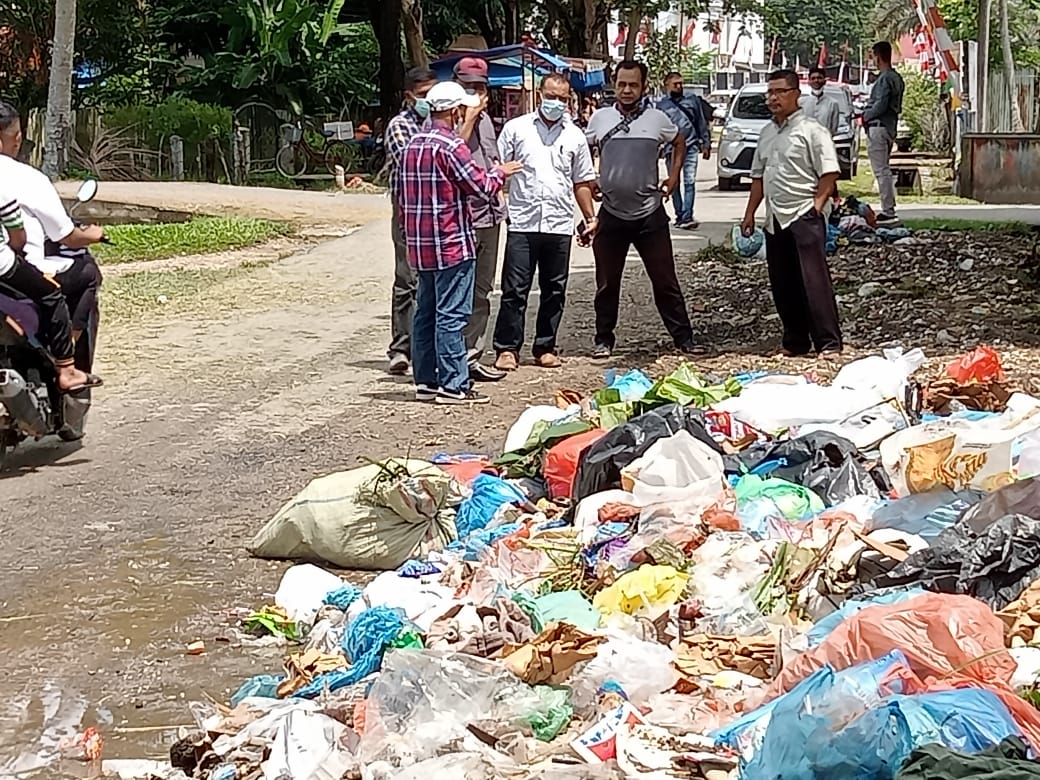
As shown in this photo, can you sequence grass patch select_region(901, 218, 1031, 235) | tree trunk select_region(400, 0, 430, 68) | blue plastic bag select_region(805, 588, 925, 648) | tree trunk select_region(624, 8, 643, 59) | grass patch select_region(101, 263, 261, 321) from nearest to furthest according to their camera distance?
blue plastic bag select_region(805, 588, 925, 648)
grass patch select_region(101, 263, 261, 321)
grass patch select_region(901, 218, 1031, 235)
tree trunk select_region(400, 0, 430, 68)
tree trunk select_region(624, 8, 643, 59)

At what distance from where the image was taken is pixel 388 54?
29359mm

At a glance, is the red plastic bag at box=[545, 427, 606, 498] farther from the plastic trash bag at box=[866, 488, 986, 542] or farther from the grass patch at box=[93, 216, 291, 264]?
the grass patch at box=[93, 216, 291, 264]

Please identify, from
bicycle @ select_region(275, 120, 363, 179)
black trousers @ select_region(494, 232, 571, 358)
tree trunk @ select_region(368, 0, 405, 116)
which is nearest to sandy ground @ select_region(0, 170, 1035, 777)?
black trousers @ select_region(494, 232, 571, 358)

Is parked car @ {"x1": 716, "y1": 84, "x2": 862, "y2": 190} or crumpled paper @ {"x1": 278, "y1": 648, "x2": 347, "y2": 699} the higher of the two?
parked car @ {"x1": 716, "y1": 84, "x2": 862, "y2": 190}

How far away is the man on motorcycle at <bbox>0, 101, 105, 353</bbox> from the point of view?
7156 mm

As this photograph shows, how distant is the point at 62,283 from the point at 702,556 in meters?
3.98

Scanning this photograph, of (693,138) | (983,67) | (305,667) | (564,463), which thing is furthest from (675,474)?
(983,67)

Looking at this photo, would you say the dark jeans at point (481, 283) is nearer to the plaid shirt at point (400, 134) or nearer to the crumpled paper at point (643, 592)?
the plaid shirt at point (400, 134)

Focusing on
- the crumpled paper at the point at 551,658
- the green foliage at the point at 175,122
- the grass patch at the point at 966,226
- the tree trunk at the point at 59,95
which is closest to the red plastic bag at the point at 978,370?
the crumpled paper at the point at 551,658

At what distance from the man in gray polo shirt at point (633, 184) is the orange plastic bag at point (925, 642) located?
5.53 meters

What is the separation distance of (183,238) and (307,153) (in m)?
11.9

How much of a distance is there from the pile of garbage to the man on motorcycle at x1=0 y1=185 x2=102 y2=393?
5.53 feet

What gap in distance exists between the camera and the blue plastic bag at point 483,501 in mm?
6189

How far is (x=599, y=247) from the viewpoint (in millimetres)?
9727
